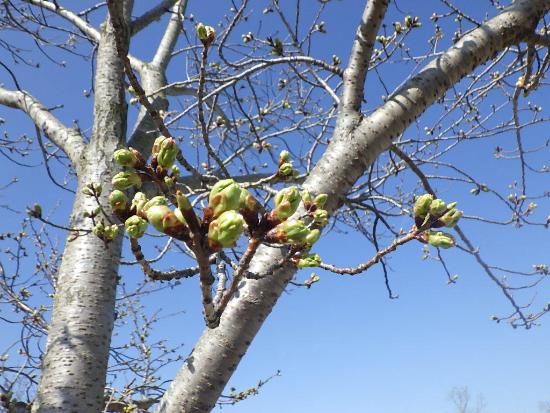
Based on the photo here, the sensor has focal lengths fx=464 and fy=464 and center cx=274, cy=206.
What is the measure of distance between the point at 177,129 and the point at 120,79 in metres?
1.72

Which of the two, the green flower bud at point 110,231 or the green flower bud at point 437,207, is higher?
the green flower bud at point 110,231

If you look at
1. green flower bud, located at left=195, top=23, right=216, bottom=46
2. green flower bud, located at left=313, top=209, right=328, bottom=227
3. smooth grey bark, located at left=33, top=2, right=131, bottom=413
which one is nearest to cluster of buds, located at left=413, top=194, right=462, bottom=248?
green flower bud, located at left=313, top=209, right=328, bottom=227

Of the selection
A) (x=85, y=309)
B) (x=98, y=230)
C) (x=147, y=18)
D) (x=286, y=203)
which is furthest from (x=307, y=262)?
(x=147, y=18)

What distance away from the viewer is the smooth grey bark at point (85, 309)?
1801 mm

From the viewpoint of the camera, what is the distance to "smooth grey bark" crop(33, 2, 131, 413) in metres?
1.80

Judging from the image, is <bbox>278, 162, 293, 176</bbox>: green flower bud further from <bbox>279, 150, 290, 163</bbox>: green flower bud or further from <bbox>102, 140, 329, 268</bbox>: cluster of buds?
<bbox>102, 140, 329, 268</bbox>: cluster of buds

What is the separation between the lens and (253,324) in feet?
4.80

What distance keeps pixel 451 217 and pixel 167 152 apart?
0.65 meters

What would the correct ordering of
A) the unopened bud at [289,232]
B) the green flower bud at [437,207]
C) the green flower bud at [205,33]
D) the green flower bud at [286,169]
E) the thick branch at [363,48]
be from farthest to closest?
the thick branch at [363,48] → the green flower bud at [205,33] → the green flower bud at [286,169] → the green flower bud at [437,207] → the unopened bud at [289,232]

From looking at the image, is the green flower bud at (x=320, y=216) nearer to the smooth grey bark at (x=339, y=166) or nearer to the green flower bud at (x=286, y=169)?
the green flower bud at (x=286, y=169)

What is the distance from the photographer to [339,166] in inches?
65.9

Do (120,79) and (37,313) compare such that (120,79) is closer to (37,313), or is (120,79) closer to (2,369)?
(37,313)

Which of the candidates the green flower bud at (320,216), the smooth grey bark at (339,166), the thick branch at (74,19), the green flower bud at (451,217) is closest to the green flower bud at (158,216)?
the green flower bud at (320,216)

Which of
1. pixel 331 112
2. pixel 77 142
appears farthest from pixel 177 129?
pixel 77 142
